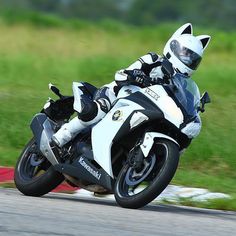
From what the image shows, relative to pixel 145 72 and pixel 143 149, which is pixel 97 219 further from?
pixel 145 72

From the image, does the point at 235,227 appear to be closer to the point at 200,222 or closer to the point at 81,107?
the point at 200,222

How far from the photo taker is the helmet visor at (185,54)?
331 inches

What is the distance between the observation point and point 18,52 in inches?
984

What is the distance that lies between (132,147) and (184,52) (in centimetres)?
101

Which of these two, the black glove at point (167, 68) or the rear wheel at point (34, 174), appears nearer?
the black glove at point (167, 68)

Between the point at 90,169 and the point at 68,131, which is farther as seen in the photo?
the point at 68,131

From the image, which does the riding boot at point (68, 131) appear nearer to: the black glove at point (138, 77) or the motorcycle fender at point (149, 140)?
the black glove at point (138, 77)

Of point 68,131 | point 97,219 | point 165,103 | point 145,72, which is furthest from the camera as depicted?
point 68,131

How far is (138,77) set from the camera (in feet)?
27.3

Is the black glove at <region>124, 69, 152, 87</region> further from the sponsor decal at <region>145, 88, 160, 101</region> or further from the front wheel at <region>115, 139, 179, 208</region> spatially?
the front wheel at <region>115, 139, 179, 208</region>

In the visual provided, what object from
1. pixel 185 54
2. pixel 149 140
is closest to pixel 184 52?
pixel 185 54

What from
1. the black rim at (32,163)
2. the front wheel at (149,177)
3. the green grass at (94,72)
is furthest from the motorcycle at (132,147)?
the green grass at (94,72)

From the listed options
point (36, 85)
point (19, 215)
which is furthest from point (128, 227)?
point (36, 85)

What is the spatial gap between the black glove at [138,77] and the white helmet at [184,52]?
292 millimetres
